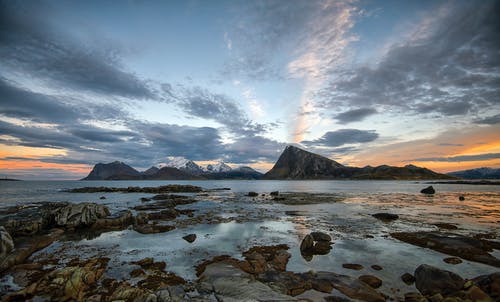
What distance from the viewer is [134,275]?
46.1 feet

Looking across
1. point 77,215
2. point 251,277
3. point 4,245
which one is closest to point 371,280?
point 251,277

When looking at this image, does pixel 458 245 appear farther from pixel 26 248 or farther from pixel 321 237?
pixel 26 248

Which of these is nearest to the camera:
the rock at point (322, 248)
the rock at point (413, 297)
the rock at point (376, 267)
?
the rock at point (413, 297)

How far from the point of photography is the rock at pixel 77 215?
2834 cm

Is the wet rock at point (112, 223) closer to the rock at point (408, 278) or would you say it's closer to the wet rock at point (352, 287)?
the wet rock at point (352, 287)

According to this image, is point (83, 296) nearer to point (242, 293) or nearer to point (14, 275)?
point (14, 275)

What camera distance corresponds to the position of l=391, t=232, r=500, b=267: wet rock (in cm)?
1636

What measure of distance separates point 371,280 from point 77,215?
3483 centimetres

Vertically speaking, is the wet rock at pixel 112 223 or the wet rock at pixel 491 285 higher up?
the wet rock at pixel 491 285

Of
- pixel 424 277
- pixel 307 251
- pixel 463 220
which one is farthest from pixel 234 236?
pixel 463 220

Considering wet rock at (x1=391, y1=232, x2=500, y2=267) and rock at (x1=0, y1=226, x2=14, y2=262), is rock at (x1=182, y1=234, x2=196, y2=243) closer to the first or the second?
rock at (x1=0, y1=226, x2=14, y2=262)

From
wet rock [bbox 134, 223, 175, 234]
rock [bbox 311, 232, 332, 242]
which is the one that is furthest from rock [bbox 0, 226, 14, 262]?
rock [bbox 311, 232, 332, 242]

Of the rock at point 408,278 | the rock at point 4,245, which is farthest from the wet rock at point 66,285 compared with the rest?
the rock at point 408,278

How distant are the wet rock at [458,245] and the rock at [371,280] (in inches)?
378
